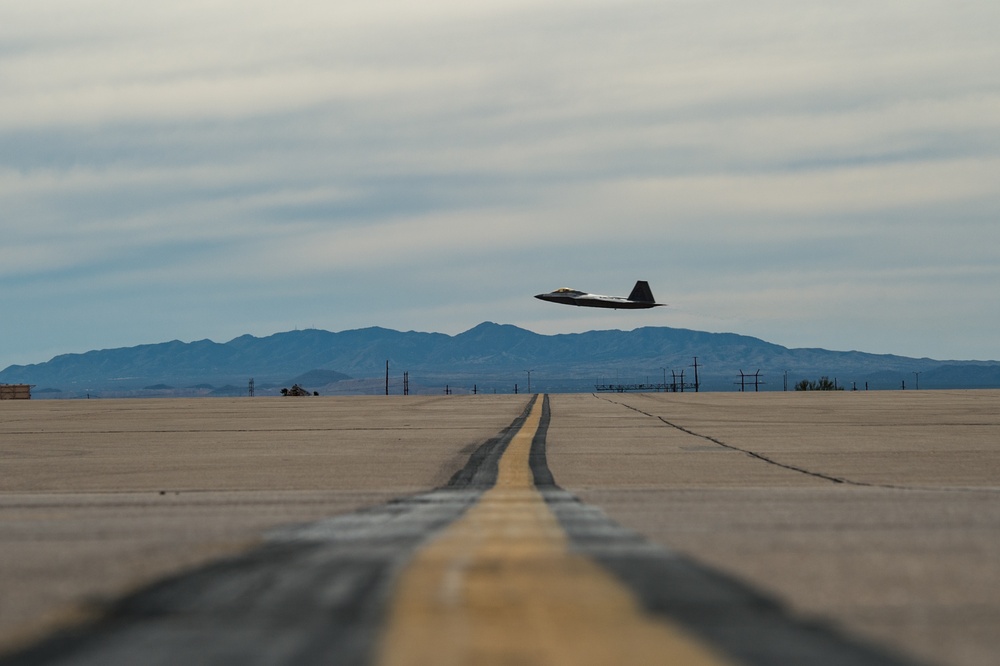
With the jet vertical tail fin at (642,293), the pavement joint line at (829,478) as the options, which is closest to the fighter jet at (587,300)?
the jet vertical tail fin at (642,293)

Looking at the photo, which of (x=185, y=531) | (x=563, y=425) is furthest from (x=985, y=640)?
(x=563, y=425)

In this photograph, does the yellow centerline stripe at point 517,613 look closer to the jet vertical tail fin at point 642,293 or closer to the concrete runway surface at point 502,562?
the concrete runway surface at point 502,562

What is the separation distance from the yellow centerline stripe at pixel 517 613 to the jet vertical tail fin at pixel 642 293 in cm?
12723

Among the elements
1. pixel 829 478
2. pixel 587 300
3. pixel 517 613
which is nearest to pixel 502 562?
pixel 517 613

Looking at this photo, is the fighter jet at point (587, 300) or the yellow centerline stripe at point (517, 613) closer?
the yellow centerline stripe at point (517, 613)

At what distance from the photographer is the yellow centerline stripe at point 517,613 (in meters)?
4.59

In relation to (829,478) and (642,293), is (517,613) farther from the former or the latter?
(642,293)

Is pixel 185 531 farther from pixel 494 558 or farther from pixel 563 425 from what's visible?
pixel 563 425

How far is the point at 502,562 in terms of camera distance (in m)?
6.98

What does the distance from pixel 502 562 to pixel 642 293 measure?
434 ft

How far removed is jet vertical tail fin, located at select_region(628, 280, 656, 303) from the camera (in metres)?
135

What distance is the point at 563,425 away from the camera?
3095cm

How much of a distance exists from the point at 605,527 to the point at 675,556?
175cm

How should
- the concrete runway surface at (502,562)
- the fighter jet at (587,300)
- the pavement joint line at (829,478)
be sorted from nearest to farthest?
the concrete runway surface at (502,562) < the pavement joint line at (829,478) < the fighter jet at (587,300)
